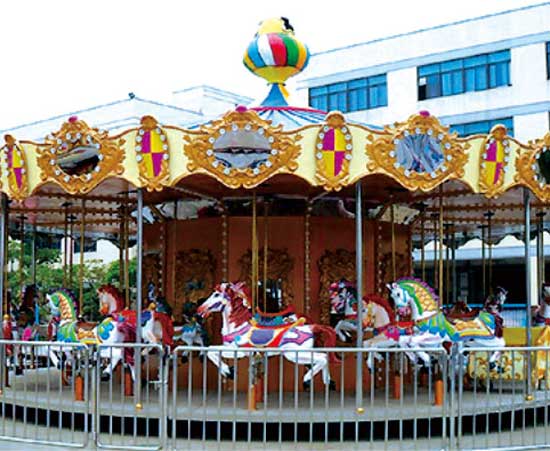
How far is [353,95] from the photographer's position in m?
35.2

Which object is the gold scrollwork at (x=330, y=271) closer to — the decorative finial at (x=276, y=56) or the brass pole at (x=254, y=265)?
the brass pole at (x=254, y=265)

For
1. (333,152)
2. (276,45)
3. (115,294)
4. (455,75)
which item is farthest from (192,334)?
(455,75)

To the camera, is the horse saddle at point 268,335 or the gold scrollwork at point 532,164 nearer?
the horse saddle at point 268,335

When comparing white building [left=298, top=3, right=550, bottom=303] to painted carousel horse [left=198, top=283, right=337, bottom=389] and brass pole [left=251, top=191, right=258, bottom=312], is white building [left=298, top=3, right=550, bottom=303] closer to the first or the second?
brass pole [left=251, top=191, right=258, bottom=312]

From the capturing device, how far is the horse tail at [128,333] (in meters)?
10.5

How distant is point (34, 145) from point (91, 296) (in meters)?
22.7

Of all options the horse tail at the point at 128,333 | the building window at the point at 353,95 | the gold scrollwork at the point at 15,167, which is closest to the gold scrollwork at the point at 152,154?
the gold scrollwork at the point at 15,167

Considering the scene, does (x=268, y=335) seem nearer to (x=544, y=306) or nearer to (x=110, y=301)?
(x=110, y=301)

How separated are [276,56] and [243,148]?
10.0ft

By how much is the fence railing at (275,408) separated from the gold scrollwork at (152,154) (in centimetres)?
196

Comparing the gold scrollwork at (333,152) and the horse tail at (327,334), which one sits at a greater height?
the gold scrollwork at (333,152)

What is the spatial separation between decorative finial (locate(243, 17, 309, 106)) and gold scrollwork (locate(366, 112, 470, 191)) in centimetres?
302

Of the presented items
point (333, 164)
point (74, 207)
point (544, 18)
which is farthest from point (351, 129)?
point (544, 18)

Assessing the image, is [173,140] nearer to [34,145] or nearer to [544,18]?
[34,145]
